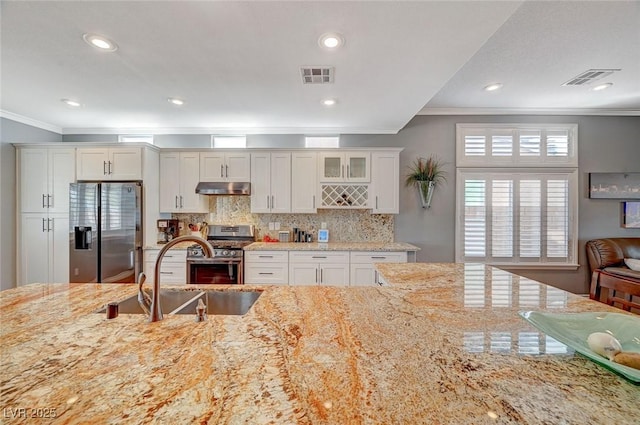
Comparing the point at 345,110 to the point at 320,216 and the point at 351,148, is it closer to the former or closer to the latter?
the point at 351,148

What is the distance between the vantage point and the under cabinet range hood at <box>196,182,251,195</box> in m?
3.81

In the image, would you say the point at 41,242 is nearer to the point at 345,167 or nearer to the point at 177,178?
the point at 177,178

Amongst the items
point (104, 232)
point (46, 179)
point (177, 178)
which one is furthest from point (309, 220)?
point (46, 179)

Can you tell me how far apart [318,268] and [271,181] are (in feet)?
4.80

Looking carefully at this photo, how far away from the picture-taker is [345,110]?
3.35 m

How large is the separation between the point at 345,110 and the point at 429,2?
181 centimetres

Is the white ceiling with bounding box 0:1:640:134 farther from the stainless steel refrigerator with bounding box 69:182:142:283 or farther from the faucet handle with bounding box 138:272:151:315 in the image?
the faucet handle with bounding box 138:272:151:315

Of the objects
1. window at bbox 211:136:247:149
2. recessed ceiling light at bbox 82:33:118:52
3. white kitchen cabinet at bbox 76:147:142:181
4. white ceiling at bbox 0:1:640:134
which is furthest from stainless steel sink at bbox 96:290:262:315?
window at bbox 211:136:247:149

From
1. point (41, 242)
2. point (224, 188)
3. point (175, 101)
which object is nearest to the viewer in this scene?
point (175, 101)

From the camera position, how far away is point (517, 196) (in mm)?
4023

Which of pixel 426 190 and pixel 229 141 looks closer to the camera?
pixel 426 190

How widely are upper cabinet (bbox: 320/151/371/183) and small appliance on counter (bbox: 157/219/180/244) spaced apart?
94.4 inches

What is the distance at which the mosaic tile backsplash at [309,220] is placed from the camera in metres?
4.18

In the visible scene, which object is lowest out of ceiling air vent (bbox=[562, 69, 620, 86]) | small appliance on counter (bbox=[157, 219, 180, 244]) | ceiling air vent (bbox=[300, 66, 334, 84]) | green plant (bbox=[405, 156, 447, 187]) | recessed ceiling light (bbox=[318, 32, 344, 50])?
small appliance on counter (bbox=[157, 219, 180, 244])
